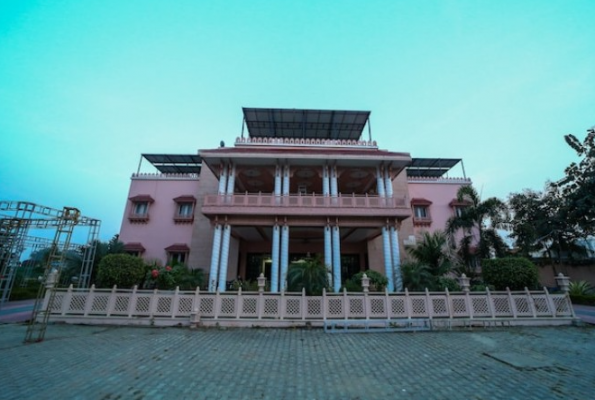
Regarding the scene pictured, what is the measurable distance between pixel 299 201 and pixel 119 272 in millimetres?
8596

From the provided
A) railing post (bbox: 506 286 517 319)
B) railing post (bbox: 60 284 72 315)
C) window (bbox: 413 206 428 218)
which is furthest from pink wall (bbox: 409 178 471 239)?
railing post (bbox: 60 284 72 315)

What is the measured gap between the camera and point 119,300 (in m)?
8.43

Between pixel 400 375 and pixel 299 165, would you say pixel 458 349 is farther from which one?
pixel 299 165

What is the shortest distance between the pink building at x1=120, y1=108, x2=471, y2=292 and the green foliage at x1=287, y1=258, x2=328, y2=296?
123 cm

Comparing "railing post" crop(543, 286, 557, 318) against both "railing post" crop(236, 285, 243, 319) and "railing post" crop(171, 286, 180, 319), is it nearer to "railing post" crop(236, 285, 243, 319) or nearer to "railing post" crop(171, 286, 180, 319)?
"railing post" crop(236, 285, 243, 319)

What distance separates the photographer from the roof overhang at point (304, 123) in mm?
19297

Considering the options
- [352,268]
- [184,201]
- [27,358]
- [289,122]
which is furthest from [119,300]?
[289,122]

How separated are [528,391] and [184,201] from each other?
18786 millimetres

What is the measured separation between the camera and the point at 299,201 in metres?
13.3

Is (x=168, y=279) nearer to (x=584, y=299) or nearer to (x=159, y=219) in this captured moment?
(x=159, y=219)

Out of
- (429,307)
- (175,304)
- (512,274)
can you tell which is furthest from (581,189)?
(175,304)

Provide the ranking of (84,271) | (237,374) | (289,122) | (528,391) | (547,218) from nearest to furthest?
(528,391) → (237,374) → (84,271) → (547,218) → (289,122)

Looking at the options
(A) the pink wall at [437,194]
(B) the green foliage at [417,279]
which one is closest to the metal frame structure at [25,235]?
(B) the green foliage at [417,279]

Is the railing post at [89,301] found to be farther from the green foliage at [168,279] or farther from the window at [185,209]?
the window at [185,209]
